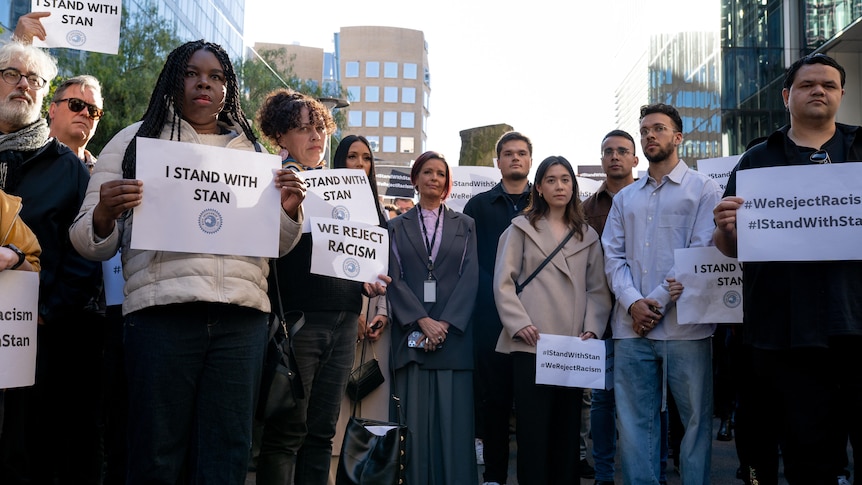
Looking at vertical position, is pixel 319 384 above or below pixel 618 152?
below

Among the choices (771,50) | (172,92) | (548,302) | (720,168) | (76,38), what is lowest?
(548,302)

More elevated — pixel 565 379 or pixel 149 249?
pixel 149 249

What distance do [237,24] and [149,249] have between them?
6582cm

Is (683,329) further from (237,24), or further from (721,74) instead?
(237,24)

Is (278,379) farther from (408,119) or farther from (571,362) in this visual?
(408,119)

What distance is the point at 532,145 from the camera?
691cm

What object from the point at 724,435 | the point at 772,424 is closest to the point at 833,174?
the point at 772,424

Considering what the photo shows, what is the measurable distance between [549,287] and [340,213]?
1558mm

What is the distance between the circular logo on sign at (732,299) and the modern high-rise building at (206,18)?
104ft

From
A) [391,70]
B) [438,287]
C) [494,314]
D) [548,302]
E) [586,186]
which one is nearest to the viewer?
[548,302]

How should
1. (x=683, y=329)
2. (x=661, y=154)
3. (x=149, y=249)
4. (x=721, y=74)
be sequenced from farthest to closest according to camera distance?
1. (x=721, y=74)
2. (x=661, y=154)
3. (x=683, y=329)
4. (x=149, y=249)

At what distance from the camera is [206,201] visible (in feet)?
11.7

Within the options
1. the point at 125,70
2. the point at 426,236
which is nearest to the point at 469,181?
the point at 426,236

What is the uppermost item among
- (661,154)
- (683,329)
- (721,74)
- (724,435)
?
(721,74)
